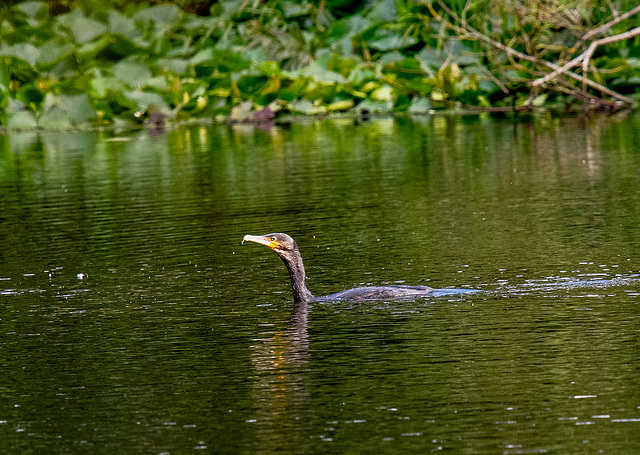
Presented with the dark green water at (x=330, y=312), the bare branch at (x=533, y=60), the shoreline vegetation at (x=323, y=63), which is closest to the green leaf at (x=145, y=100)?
the shoreline vegetation at (x=323, y=63)

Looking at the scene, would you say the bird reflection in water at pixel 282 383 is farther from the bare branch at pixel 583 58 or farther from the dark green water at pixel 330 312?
the bare branch at pixel 583 58

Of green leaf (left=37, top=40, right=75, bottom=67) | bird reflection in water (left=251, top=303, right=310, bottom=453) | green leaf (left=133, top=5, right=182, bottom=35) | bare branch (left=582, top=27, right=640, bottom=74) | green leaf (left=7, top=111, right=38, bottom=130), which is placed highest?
green leaf (left=133, top=5, right=182, bottom=35)

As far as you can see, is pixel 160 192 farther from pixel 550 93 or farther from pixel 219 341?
pixel 550 93

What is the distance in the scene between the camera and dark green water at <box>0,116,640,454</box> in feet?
21.7

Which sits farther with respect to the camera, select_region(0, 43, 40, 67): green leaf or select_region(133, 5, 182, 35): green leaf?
select_region(133, 5, 182, 35): green leaf

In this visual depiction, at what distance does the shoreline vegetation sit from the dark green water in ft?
29.4

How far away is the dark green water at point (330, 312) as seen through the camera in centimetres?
663

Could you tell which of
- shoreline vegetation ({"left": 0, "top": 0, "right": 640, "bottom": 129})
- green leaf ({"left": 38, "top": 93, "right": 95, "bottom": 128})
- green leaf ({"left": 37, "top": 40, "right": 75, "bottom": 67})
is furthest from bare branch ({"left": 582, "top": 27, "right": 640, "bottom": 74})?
green leaf ({"left": 37, "top": 40, "right": 75, "bottom": 67})

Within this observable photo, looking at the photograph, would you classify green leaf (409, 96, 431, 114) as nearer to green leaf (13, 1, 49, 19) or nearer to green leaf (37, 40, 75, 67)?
green leaf (37, 40, 75, 67)

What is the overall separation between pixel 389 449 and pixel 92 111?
26.0 metres

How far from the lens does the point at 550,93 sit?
29734 millimetres

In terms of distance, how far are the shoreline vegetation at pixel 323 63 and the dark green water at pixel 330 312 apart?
8950 millimetres

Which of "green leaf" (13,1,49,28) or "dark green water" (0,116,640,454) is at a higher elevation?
"green leaf" (13,1,49,28)

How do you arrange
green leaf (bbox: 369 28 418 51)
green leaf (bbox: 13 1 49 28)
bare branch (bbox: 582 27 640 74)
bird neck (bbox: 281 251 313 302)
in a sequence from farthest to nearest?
green leaf (bbox: 13 1 49 28)
green leaf (bbox: 369 28 418 51)
bare branch (bbox: 582 27 640 74)
bird neck (bbox: 281 251 313 302)
